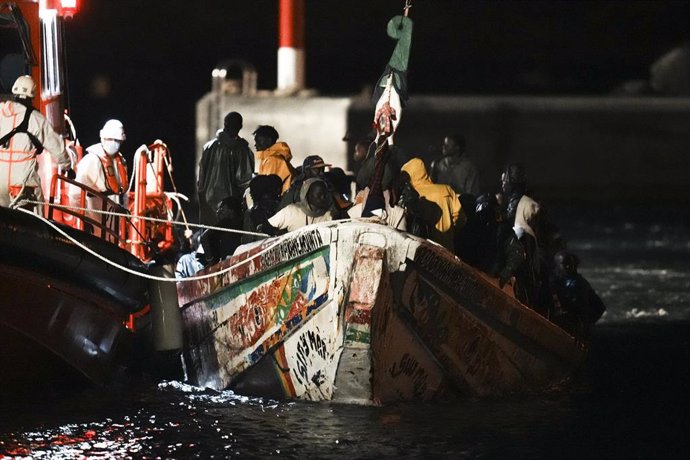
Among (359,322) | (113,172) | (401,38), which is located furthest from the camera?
(113,172)

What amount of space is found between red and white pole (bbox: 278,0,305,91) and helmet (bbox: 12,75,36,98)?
35.5 feet

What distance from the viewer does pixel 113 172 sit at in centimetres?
1215

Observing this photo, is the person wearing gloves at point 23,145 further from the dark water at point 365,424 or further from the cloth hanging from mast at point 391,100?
the cloth hanging from mast at point 391,100

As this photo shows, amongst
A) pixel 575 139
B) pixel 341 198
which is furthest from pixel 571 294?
pixel 575 139

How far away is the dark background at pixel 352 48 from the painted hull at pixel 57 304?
1922 centimetres

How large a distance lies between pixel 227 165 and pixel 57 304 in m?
2.87

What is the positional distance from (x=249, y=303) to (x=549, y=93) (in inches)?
887

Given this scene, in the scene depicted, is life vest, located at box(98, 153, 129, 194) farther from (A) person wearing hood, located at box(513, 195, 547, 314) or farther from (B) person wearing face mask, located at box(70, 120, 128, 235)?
(A) person wearing hood, located at box(513, 195, 547, 314)

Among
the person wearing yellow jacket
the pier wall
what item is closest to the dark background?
the pier wall

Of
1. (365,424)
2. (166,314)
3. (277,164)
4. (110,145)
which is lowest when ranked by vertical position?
(365,424)

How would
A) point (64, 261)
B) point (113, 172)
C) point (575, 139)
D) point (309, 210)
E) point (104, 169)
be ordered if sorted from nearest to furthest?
point (64, 261) < point (309, 210) < point (104, 169) < point (113, 172) < point (575, 139)

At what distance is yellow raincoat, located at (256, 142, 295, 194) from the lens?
13.1 m

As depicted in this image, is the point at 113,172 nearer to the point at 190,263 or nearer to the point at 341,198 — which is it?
the point at 190,263

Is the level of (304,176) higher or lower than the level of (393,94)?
lower
